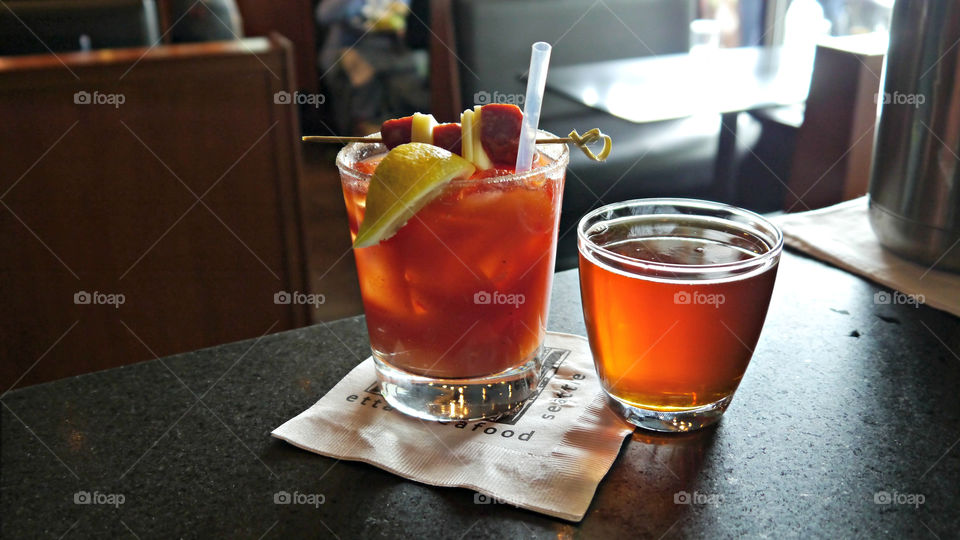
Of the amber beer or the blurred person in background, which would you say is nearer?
the amber beer

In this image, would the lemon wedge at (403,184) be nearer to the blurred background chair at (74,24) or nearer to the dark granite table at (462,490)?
the dark granite table at (462,490)

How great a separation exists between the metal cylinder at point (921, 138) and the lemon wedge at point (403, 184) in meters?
0.54

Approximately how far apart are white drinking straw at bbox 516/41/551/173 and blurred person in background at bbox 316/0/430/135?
3833 mm

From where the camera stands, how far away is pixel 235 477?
25.4 inches

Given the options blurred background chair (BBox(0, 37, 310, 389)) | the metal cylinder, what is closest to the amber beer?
the metal cylinder

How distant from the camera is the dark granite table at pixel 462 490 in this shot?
591 millimetres

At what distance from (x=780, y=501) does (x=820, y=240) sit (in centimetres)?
50

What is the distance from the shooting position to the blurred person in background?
176 inches

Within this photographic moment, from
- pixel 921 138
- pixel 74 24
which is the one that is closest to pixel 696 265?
pixel 921 138

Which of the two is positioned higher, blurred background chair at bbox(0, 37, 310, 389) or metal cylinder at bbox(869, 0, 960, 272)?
metal cylinder at bbox(869, 0, 960, 272)

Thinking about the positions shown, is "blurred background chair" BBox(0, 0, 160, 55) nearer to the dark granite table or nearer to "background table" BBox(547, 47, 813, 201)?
"background table" BBox(547, 47, 813, 201)

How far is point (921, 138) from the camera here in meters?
0.90

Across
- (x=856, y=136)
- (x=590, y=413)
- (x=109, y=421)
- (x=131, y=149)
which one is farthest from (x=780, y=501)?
(x=131, y=149)

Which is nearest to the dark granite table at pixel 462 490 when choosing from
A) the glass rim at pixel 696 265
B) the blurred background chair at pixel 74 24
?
the glass rim at pixel 696 265
